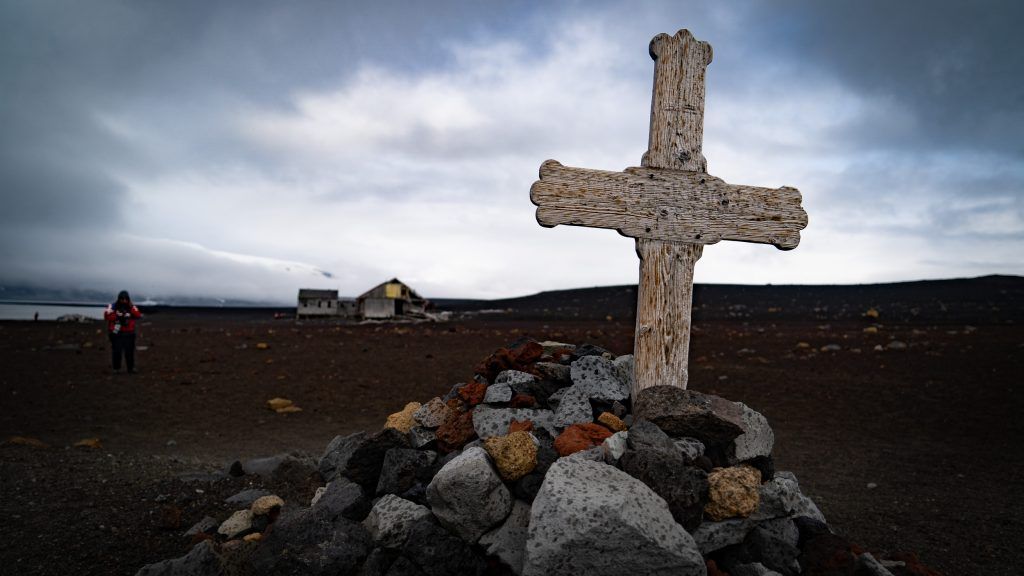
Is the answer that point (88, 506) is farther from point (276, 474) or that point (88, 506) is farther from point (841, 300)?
point (841, 300)

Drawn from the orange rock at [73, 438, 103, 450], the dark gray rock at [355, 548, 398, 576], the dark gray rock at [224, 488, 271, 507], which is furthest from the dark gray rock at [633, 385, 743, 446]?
the orange rock at [73, 438, 103, 450]

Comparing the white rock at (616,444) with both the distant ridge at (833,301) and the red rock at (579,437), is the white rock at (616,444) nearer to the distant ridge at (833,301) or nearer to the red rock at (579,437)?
the red rock at (579,437)

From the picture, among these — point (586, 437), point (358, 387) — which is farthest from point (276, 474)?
point (358, 387)

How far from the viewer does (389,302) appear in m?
50.2

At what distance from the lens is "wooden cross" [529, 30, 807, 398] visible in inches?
214

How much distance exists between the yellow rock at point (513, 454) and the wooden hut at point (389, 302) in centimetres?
4623

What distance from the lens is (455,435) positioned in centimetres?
547

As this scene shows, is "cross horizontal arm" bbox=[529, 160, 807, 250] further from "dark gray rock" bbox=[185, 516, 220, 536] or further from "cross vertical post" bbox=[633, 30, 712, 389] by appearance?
"dark gray rock" bbox=[185, 516, 220, 536]

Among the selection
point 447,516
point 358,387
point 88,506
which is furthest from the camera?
point 358,387

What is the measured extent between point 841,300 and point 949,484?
60226mm

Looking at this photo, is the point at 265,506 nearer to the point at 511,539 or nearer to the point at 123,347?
the point at 511,539

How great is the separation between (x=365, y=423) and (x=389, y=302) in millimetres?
37855

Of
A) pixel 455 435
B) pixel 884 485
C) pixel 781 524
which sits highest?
pixel 455 435

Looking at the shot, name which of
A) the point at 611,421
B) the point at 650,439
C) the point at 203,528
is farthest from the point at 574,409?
the point at 203,528
